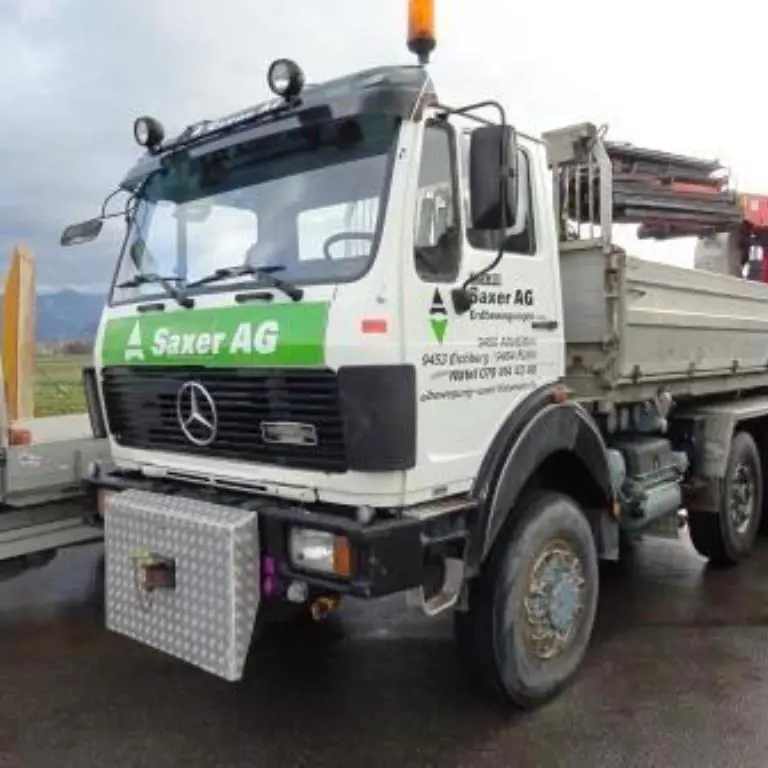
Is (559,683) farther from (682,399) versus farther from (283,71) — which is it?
(283,71)

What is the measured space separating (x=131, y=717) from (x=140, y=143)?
2.64 m

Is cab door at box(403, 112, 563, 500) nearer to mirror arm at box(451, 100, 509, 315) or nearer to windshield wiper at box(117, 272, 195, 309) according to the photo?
mirror arm at box(451, 100, 509, 315)

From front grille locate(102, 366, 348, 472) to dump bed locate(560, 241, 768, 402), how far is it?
175 cm

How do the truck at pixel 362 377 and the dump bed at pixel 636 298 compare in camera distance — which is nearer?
the truck at pixel 362 377

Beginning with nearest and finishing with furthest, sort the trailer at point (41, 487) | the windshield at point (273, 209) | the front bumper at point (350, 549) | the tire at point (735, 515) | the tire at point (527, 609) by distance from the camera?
the front bumper at point (350, 549) → the windshield at point (273, 209) → the tire at point (527, 609) → the trailer at point (41, 487) → the tire at point (735, 515)

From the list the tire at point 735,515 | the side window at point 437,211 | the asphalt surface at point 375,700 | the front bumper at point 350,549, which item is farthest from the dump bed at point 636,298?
the front bumper at point 350,549

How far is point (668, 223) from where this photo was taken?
6.79m

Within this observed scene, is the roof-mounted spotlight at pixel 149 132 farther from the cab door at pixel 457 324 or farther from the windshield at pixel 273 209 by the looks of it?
the cab door at pixel 457 324

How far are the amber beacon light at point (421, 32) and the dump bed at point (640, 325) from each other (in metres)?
Answer: 1.43

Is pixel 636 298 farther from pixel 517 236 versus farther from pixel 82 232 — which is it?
pixel 82 232

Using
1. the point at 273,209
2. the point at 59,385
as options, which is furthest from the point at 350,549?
the point at 59,385

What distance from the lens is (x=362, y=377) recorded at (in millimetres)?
3178

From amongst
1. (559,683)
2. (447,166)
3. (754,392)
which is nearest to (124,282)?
(447,166)

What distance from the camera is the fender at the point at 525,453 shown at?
3.55m
